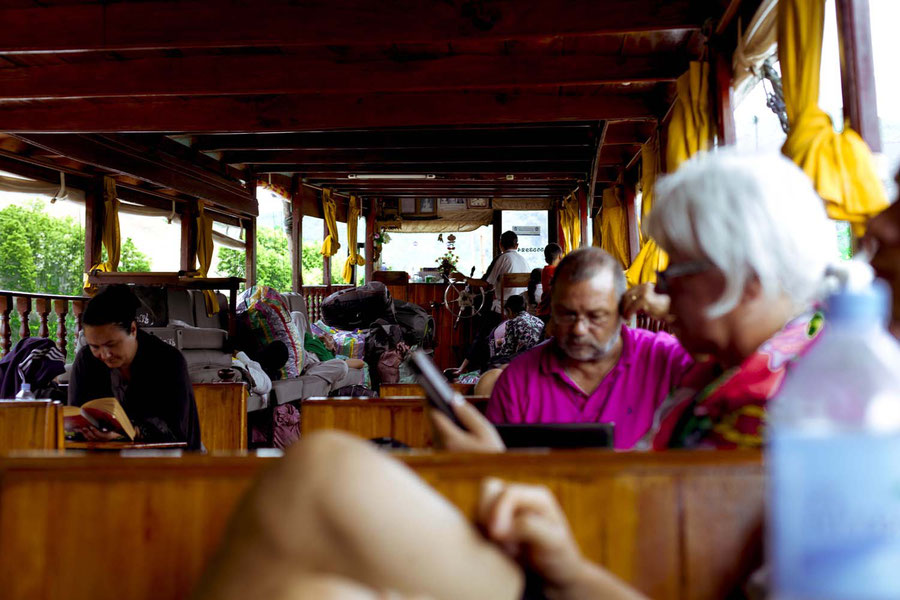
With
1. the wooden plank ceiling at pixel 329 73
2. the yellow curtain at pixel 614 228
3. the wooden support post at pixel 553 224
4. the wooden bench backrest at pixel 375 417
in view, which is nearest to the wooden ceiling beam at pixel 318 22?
the wooden plank ceiling at pixel 329 73

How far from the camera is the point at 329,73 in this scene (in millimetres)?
5039

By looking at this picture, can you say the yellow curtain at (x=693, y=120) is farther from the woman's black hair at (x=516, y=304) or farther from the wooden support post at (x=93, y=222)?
the wooden support post at (x=93, y=222)

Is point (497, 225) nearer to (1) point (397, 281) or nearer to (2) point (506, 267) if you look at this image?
(1) point (397, 281)

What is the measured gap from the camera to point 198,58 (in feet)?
16.8

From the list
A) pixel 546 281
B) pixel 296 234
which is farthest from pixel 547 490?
pixel 296 234

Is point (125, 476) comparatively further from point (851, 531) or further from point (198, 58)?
point (198, 58)

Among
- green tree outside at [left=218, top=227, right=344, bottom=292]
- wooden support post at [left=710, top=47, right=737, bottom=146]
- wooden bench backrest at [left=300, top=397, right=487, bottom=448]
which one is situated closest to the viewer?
wooden bench backrest at [left=300, top=397, right=487, bottom=448]

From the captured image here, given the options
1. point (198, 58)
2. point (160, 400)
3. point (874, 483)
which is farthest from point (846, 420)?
point (198, 58)

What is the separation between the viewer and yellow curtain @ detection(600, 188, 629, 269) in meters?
8.40

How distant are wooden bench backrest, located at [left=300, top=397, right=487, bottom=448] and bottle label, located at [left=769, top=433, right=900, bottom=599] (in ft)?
7.20

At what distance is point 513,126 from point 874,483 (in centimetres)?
739

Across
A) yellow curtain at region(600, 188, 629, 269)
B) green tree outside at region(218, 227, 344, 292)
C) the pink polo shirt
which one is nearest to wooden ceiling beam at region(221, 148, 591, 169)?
yellow curtain at region(600, 188, 629, 269)

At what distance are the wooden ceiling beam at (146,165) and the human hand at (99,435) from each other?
4.91 m

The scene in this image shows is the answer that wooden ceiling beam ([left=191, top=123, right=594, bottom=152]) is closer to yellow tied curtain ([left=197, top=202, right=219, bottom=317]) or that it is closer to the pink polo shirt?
yellow tied curtain ([left=197, top=202, right=219, bottom=317])
